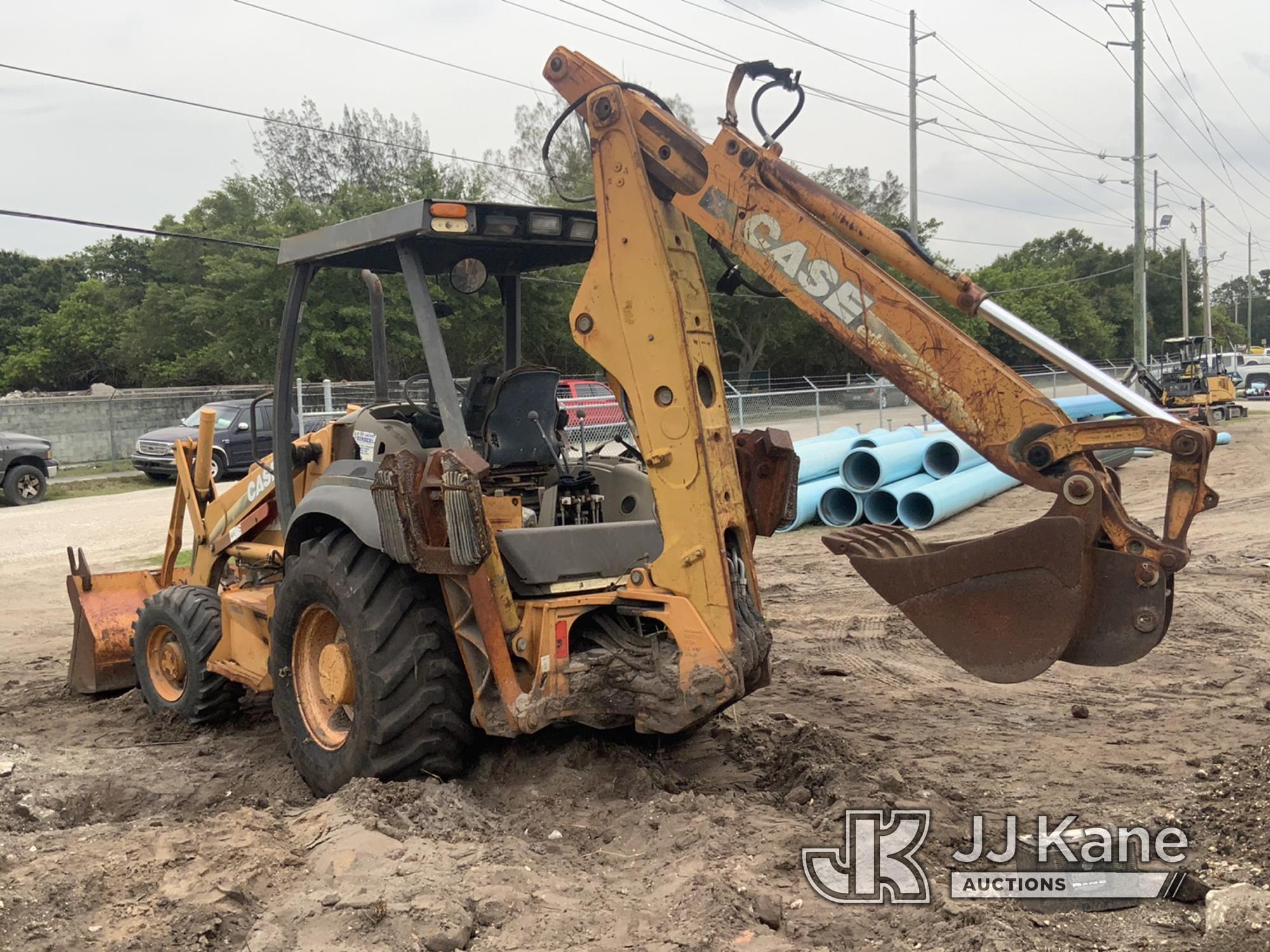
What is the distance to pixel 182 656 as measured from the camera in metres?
6.29

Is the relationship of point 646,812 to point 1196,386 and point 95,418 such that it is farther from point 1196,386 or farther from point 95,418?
point 1196,386

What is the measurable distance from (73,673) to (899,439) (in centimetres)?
1051

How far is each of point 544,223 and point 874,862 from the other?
119 inches

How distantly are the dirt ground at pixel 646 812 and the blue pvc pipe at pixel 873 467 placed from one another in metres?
5.65

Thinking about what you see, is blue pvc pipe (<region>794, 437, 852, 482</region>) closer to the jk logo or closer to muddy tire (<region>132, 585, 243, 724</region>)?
muddy tire (<region>132, 585, 243, 724</region>)

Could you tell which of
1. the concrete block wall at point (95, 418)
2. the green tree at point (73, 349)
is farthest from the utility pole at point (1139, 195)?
the green tree at point (73, 349)

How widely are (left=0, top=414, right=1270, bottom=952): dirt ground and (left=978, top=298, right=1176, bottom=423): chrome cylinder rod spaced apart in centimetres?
156

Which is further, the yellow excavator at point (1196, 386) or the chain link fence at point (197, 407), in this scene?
the yellow excavator at point (1196, 386)

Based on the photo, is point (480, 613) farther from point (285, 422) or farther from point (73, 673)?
point (73, 673)

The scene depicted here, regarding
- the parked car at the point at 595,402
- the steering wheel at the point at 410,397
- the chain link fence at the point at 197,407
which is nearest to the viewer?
the steering wheel at the point at 410,397

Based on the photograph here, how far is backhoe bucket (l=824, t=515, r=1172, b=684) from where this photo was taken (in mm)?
3459

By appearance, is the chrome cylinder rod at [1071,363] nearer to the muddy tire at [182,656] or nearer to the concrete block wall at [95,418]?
the muddy tire at [182,656]

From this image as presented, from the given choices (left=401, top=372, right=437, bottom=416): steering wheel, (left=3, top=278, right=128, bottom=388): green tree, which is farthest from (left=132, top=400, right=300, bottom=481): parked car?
(left=3, top=278, right=128, bottom=388): green tree

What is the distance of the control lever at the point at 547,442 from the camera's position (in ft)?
16.9
